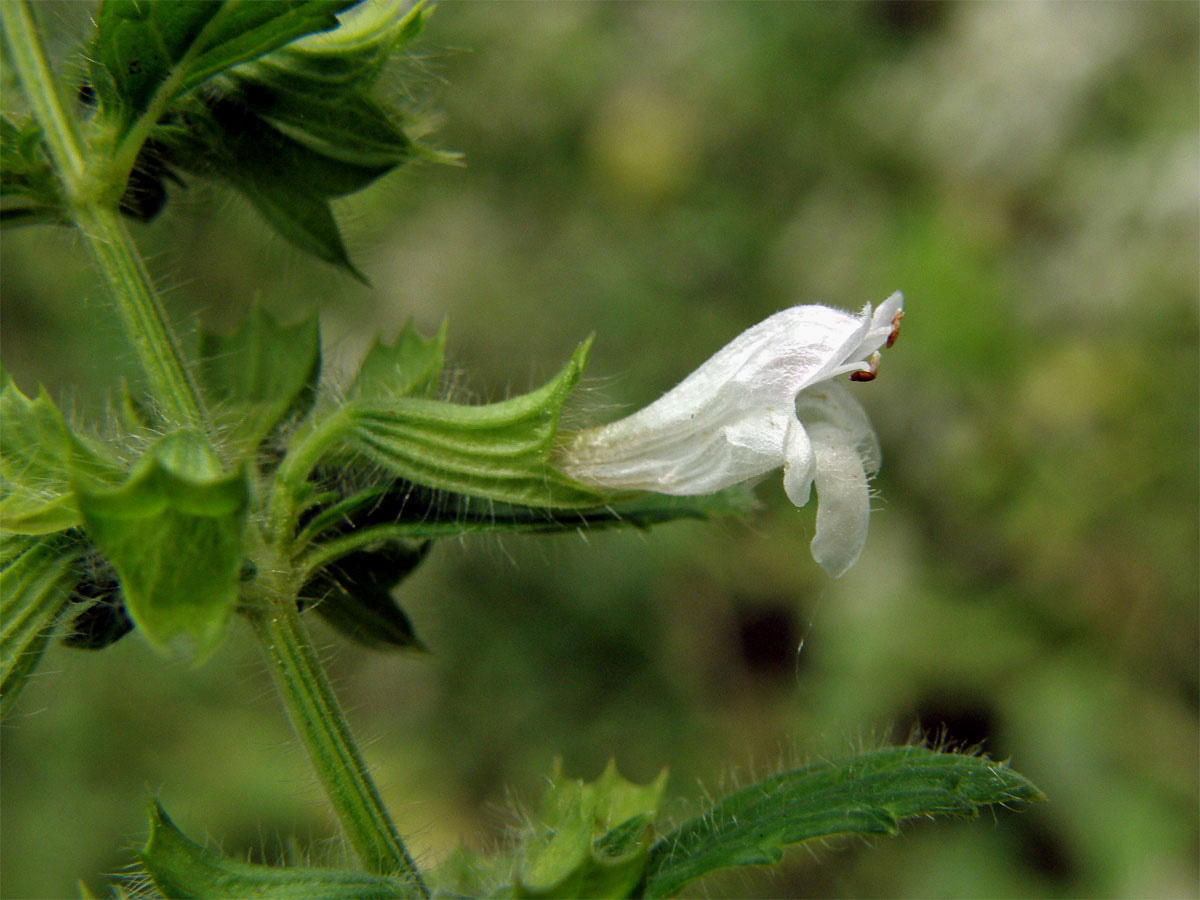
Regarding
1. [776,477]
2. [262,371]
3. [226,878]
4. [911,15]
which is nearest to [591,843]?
[226,878]

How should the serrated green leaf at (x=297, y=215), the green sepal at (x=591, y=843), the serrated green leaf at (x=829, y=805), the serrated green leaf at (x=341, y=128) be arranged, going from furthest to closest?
the serrated green leaf at (x=297, y=215)
the serrated green leaf at (x=341, y=128)
the serrated green leaf at (x=829, y=805)
the green sepal at (x=591, y=843)

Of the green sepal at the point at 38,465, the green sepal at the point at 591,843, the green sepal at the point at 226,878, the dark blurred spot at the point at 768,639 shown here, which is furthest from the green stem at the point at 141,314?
the dark blurred spot at the point at 768,639

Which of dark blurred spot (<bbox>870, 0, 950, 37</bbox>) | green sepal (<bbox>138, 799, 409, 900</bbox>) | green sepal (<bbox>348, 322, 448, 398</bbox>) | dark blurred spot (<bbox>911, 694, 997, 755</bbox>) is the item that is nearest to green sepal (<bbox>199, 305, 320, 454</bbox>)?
green sepal (<bbox>348, 322, 448, 398</bbox>)

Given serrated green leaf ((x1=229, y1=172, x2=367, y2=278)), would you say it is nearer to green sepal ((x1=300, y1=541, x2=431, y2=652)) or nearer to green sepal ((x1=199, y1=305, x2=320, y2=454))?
green sepal ((x1=199, y1=305, x2=320, y2=454))

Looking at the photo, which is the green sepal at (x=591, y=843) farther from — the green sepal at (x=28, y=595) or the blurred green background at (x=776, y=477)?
the blurred green background at (x=776, y=477)

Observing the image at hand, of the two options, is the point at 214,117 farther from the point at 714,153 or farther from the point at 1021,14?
the point at 1021,14

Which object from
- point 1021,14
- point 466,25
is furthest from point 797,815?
point 1021,14
